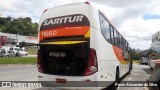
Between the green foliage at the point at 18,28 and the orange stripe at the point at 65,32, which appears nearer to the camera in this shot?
the orange stripe at the point at 65,32

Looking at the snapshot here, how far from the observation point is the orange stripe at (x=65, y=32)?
8711 millimetres

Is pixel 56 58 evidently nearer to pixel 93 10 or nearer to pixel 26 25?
pixel 93 10

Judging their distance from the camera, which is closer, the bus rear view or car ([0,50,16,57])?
the bus rear view

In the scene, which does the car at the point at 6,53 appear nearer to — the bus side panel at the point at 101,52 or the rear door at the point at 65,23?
the rear door at the point at 65,23

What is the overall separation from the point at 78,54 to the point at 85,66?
0.56m

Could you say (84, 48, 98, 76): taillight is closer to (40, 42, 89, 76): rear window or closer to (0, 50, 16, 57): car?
(40, 42, 89, 76): rear window

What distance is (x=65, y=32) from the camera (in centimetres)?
897

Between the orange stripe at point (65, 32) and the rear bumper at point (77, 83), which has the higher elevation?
the orange stripe at point (65, 32)

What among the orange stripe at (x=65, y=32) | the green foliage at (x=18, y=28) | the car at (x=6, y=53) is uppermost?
the green foliage at (x=18, y=28)

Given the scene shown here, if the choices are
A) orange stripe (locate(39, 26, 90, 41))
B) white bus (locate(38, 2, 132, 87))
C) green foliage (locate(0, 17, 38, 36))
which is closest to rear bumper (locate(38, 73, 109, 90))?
white bus (locate(38, 2, 132, 87))

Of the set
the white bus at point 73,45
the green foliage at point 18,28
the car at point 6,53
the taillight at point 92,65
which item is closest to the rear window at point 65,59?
the white bus at point 73,45

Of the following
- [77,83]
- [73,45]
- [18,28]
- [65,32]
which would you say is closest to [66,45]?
[73,45]

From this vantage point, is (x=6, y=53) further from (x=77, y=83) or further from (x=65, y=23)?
(x=77, y=83)

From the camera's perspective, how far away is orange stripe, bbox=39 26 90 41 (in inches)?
343
